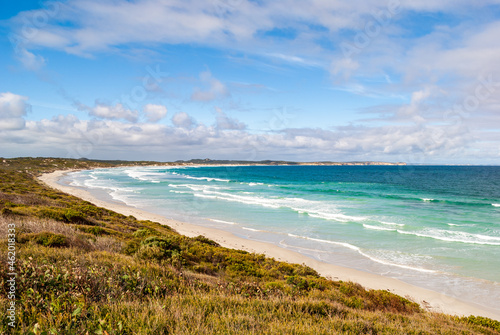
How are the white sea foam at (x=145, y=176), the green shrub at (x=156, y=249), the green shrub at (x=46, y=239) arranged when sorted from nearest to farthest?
the green shrub at (x=46, y=239)
the green shrub at (x=156, y=249)
the white sea foam at (x=145, y=176)

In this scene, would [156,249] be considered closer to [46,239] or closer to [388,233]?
[46,239]

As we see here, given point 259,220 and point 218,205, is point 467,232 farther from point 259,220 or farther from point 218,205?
point 218,205

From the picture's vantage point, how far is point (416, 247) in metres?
18.5

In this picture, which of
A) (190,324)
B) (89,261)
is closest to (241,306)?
(190,324)

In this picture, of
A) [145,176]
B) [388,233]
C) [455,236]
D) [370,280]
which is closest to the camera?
[370,280]

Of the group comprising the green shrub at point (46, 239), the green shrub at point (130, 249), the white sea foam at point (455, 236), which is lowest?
the white sea foam at point (455, 236)

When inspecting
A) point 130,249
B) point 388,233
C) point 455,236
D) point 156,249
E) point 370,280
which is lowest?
point 370,280

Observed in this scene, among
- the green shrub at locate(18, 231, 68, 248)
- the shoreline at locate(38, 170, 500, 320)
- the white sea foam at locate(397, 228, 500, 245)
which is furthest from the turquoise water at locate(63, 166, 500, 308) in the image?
the green shrub at locate(18, 231, 68, 248)

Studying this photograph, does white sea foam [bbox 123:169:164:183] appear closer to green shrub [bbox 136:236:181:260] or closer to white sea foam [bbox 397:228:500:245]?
white sea foam [bbox 397:228:500:245]

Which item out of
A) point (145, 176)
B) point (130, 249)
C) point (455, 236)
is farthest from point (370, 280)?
point (145, 176)

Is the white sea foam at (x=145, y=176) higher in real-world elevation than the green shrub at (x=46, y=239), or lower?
lower

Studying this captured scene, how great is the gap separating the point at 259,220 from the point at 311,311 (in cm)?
2220

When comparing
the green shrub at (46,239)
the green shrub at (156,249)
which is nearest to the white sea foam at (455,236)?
the green shrub at (156,249)

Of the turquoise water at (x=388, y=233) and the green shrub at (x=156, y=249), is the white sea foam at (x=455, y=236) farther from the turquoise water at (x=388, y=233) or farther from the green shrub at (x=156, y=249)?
the green shrub at (x=156, y=249)
